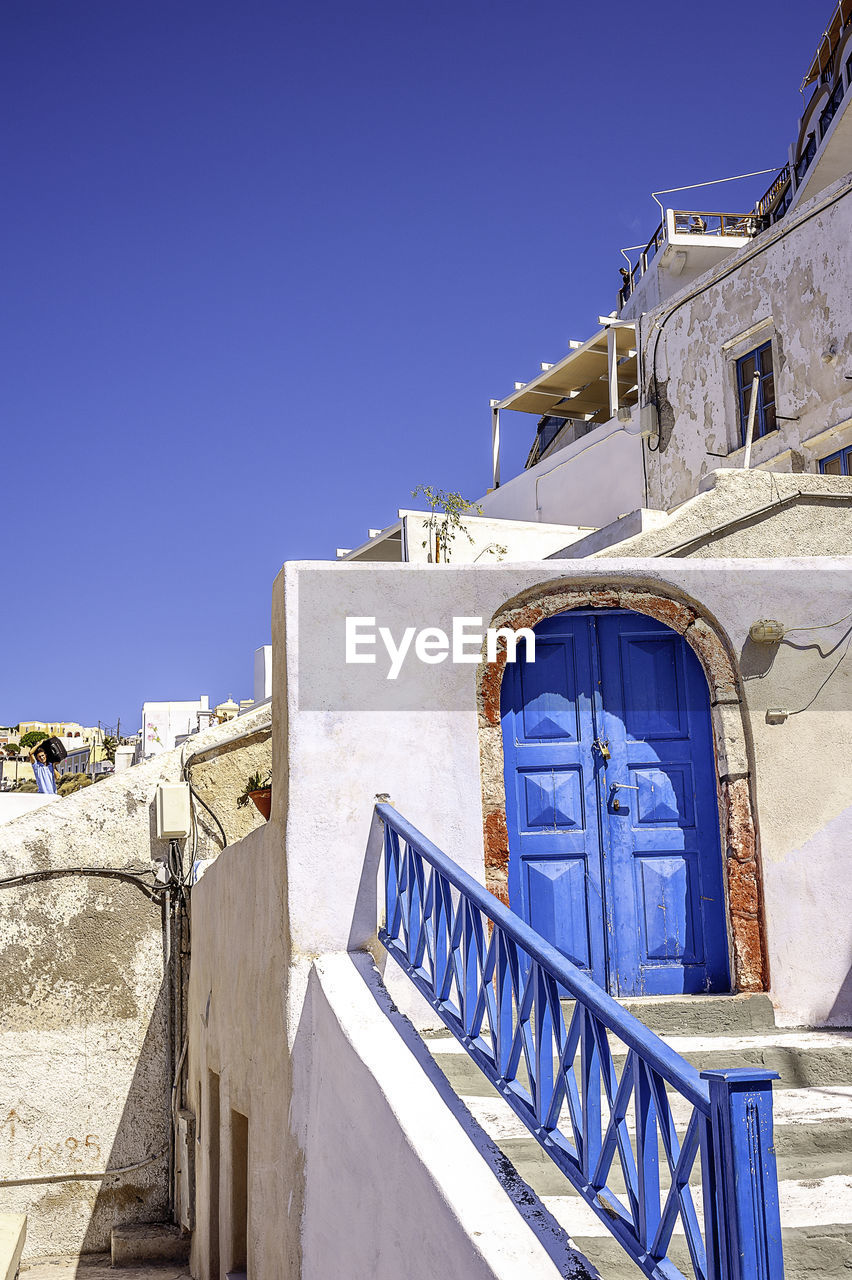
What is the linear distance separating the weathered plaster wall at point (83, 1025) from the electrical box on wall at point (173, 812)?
425 mm

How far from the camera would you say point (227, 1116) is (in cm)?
741

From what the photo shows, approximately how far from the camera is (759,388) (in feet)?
43.4

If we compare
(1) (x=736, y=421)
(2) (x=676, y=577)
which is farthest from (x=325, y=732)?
(1) (x=736, y=421)

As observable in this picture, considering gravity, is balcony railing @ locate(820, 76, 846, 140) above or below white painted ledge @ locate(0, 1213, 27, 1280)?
above

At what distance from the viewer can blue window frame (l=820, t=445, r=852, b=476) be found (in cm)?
1193

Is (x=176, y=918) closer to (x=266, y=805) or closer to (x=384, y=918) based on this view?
(x=266, y=805)

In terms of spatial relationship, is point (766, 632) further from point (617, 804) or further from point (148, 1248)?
point (148, 1248)

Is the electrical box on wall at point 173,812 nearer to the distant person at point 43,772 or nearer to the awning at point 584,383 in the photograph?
the distant person at point 43,772

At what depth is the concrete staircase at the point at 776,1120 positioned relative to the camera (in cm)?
371

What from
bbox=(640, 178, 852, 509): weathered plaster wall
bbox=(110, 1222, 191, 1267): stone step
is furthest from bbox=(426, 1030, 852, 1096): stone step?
bbox=(640, 178, 852, 509): weathered plaster wall

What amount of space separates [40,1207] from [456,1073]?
6.86 meters

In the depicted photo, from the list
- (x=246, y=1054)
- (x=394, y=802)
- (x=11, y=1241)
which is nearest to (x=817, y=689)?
(x=394, y=802)

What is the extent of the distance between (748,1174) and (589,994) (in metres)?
0.68

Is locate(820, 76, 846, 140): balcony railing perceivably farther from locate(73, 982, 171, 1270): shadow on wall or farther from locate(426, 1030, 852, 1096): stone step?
locate(426, 1030, 852, 1096): stone step
